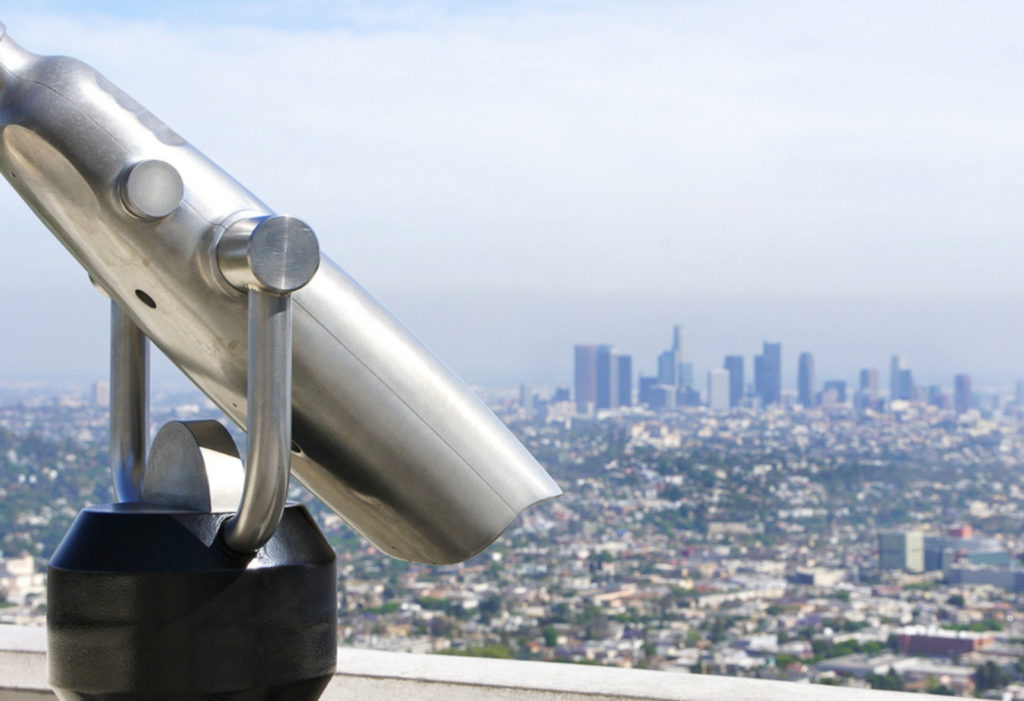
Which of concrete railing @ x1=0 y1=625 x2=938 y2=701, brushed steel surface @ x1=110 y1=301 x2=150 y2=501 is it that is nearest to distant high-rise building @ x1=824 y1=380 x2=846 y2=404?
concrete railing @ x1=0 y1=625 x2=938 y2=701

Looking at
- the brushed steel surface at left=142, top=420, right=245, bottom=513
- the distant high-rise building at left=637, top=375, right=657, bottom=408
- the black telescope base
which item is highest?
the distant high-rise building at left=637, top=375, right=657, bottom=408

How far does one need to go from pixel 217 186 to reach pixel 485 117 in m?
14.9

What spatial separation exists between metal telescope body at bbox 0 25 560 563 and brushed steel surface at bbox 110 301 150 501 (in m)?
0.08

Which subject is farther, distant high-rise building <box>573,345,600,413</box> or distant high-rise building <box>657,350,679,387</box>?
distant high-rise building <box>657,350,679,387</box>

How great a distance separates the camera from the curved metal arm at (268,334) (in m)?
1.24

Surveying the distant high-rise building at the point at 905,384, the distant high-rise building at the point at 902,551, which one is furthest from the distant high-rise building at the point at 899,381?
the distant high-rise building at the point at 902,551

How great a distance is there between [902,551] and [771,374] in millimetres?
6184

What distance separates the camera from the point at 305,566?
1.36 metres

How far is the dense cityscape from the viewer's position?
639cm

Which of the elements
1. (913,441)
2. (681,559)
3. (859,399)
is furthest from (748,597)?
(859,399)

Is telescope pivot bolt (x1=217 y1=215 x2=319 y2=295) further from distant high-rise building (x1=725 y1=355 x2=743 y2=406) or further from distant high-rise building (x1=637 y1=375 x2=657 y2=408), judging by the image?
distant high-rise building (x1=725 y1=355 x2=743 y2=406)

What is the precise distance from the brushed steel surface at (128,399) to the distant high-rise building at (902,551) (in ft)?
30.3

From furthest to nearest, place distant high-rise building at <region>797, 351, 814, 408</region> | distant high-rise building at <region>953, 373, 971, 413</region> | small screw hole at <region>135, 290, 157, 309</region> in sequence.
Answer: distant high-rise building at <region>797, 351, 814, 408</region> < distant high-rise building at <region>953, 373, 971, 413</region> < small screw hole at <region>135, 290, 157, 309</region>

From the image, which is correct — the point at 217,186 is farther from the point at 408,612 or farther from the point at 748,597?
the point at 748,597
